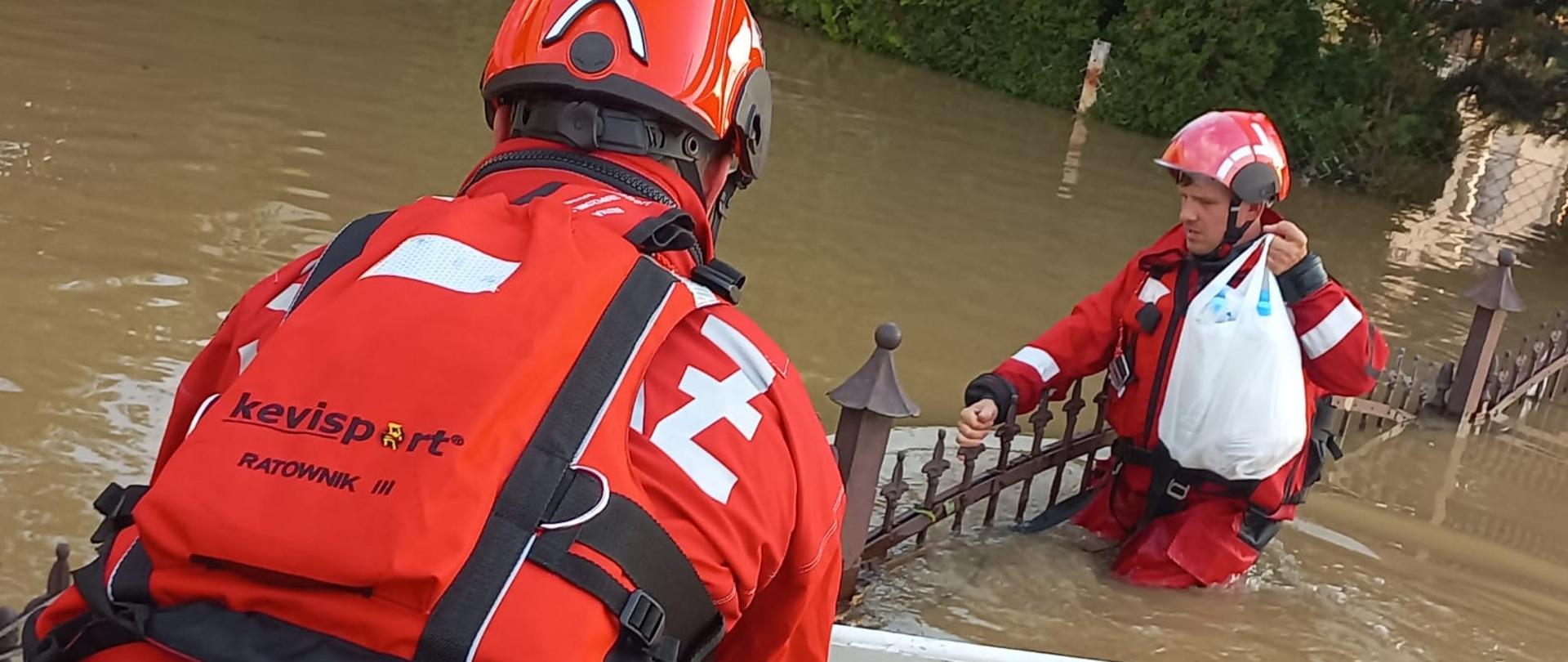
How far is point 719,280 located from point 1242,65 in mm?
15541

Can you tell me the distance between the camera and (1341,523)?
5.84 m

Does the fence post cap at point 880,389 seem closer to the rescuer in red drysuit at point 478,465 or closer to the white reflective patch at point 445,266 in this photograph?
the rescuer in red drysuit at point 478,465

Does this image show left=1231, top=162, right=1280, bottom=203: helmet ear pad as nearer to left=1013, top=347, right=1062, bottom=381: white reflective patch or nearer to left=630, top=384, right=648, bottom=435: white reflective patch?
left=1013, top=347, right=1062, bottom=381: white reflective patch

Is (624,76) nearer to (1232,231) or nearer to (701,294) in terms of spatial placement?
(701,294)

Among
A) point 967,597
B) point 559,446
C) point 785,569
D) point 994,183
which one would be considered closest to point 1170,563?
point 967,597

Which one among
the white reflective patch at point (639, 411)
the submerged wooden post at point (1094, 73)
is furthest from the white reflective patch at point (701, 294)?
the submerged wooden post at point (1094, 73)

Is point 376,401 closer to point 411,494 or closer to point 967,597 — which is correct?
point 411,494

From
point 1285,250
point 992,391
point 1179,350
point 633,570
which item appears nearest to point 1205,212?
point 1285,250

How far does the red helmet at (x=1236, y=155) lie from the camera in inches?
184

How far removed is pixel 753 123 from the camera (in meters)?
2.27

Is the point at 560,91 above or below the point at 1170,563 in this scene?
above

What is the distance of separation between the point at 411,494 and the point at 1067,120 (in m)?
15.9

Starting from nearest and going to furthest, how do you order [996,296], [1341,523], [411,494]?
[411,494]
[1341,523]
[996,296]

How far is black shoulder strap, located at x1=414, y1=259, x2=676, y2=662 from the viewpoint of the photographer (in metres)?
1.42
